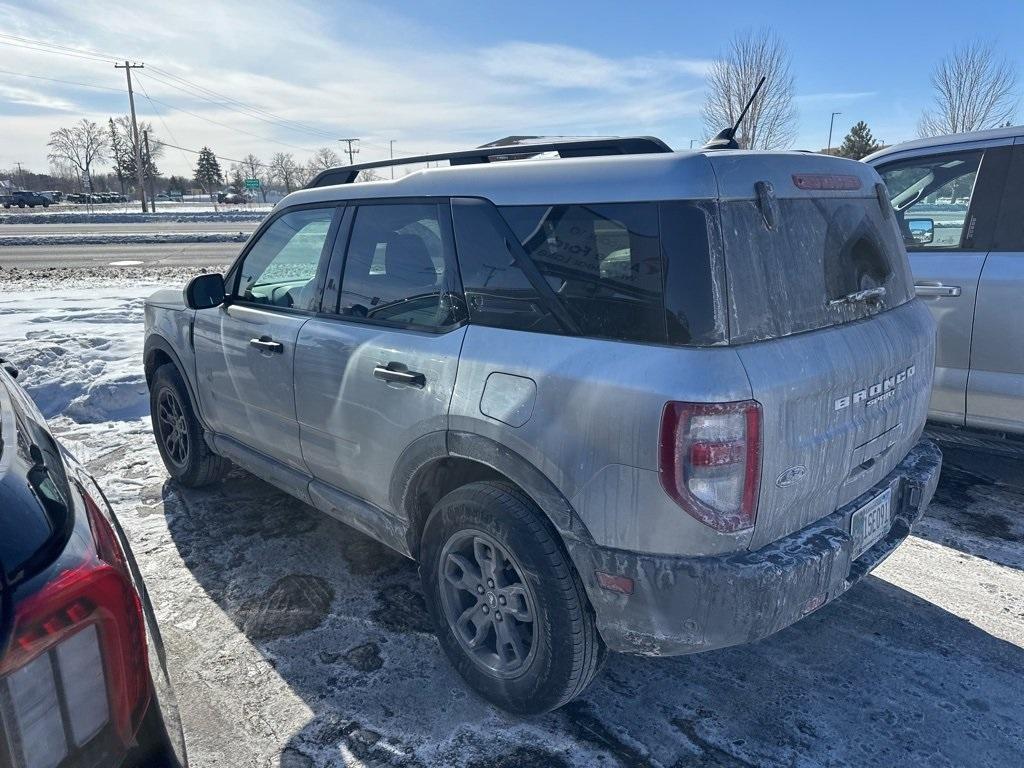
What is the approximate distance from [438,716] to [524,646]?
422mm

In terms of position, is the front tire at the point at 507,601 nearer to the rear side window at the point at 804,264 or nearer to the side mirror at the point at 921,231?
the rear side window at the point at 804,264

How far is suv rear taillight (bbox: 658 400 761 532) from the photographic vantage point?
1979 millimetres

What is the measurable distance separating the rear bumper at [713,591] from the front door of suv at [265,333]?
1.84 metres

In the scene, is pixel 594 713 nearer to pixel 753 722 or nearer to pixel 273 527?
pixel 753 722

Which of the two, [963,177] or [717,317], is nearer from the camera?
[717,317]

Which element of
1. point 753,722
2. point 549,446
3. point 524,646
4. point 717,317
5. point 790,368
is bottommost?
point 753,722

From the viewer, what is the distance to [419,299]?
112 inches

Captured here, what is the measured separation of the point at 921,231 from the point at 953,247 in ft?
1.00

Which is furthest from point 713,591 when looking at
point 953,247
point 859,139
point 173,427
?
point 859,139

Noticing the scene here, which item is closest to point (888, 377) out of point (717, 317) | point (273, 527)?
→ point (717, 317)

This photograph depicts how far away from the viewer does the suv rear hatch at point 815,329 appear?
210 cm

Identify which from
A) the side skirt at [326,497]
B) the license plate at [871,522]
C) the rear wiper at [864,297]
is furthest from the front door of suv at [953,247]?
the side skirt at [326,497]

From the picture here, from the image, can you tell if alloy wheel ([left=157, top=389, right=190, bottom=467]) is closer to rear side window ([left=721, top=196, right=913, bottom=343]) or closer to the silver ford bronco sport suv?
the silver ford bronco sport suv

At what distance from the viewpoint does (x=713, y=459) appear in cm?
201
